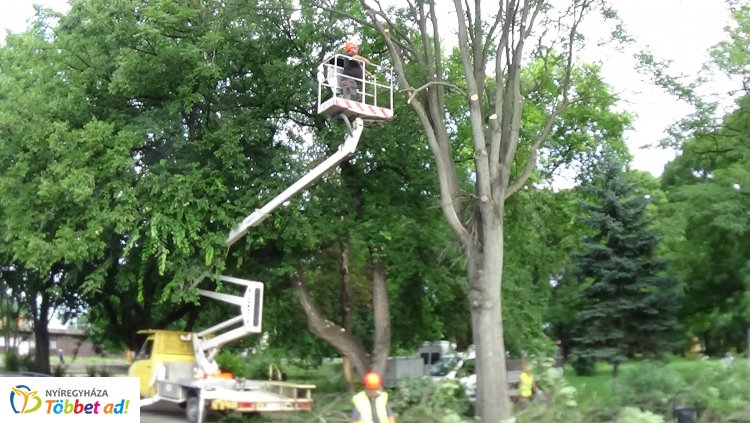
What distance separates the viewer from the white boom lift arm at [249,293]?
53.8 ft

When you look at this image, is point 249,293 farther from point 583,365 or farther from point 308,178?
point 583,365

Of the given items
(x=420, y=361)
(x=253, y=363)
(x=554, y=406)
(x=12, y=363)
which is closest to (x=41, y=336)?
(x=12, y=363)

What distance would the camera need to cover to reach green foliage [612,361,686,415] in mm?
14578

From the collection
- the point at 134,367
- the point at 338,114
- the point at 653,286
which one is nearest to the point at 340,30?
the point at 338,114

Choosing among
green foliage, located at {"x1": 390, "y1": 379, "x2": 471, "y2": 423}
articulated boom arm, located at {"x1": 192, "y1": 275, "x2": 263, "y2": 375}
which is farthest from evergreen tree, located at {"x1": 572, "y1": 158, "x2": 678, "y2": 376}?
articulated boom arm, located at {"x1": 192, "y1": 275, "x2": 263, "y2": 375}

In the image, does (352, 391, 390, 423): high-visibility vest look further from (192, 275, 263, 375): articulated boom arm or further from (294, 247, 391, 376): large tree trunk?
(294, 247, 391, 376): large tree trunk

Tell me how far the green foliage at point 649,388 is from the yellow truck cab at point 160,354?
9.04 meters

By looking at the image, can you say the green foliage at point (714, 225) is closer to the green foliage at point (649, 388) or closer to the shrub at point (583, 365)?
the shrub at point (583, 365)

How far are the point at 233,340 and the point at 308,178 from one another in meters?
3.80

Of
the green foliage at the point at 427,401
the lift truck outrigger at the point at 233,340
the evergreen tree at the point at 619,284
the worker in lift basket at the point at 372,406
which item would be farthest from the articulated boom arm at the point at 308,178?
the evergreen tree at the point at 619,284

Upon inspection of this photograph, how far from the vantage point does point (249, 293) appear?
16.8 metres

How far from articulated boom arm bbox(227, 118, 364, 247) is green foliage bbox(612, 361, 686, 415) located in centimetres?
699

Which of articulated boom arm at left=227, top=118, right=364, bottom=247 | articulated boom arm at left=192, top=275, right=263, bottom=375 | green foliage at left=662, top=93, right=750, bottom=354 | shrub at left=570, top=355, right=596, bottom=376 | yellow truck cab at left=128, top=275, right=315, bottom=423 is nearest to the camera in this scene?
yellow truck cab at left=128, top=275, right=315, bottom=423

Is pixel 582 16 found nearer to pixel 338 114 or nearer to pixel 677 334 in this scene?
pixel 338 114
